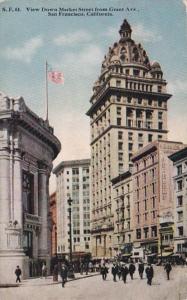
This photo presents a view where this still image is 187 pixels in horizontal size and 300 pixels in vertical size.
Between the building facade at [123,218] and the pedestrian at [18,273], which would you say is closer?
the pedestrian at [18,273]

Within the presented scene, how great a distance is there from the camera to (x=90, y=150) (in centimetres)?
1088

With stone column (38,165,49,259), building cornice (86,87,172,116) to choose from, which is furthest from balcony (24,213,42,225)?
building cornice (86,87,172,116)

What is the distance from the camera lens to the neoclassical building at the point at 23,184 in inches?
454

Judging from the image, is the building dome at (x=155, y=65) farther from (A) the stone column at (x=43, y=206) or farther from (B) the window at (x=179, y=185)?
(B) the window at (x=179, y=185)

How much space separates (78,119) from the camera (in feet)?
33.5

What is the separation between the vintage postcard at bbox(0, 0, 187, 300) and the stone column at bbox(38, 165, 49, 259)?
31mm

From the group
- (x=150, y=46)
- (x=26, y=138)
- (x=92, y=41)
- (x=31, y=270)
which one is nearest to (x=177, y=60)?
(x=150, y=46)

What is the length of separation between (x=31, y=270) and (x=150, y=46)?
17.8ft

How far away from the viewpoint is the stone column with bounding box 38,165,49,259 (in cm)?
1374

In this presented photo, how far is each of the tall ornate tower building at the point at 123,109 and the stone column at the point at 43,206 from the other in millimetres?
1112

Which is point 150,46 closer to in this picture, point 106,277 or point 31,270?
point 106,277

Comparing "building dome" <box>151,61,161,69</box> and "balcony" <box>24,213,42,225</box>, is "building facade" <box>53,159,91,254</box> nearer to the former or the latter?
"balcony" <box>24,213,42,225</box>

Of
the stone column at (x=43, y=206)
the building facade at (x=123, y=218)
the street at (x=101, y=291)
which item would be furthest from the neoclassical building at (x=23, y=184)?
the building facade at (x=123, y=218)

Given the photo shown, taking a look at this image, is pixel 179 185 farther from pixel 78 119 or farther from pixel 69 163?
pixel 78 119
